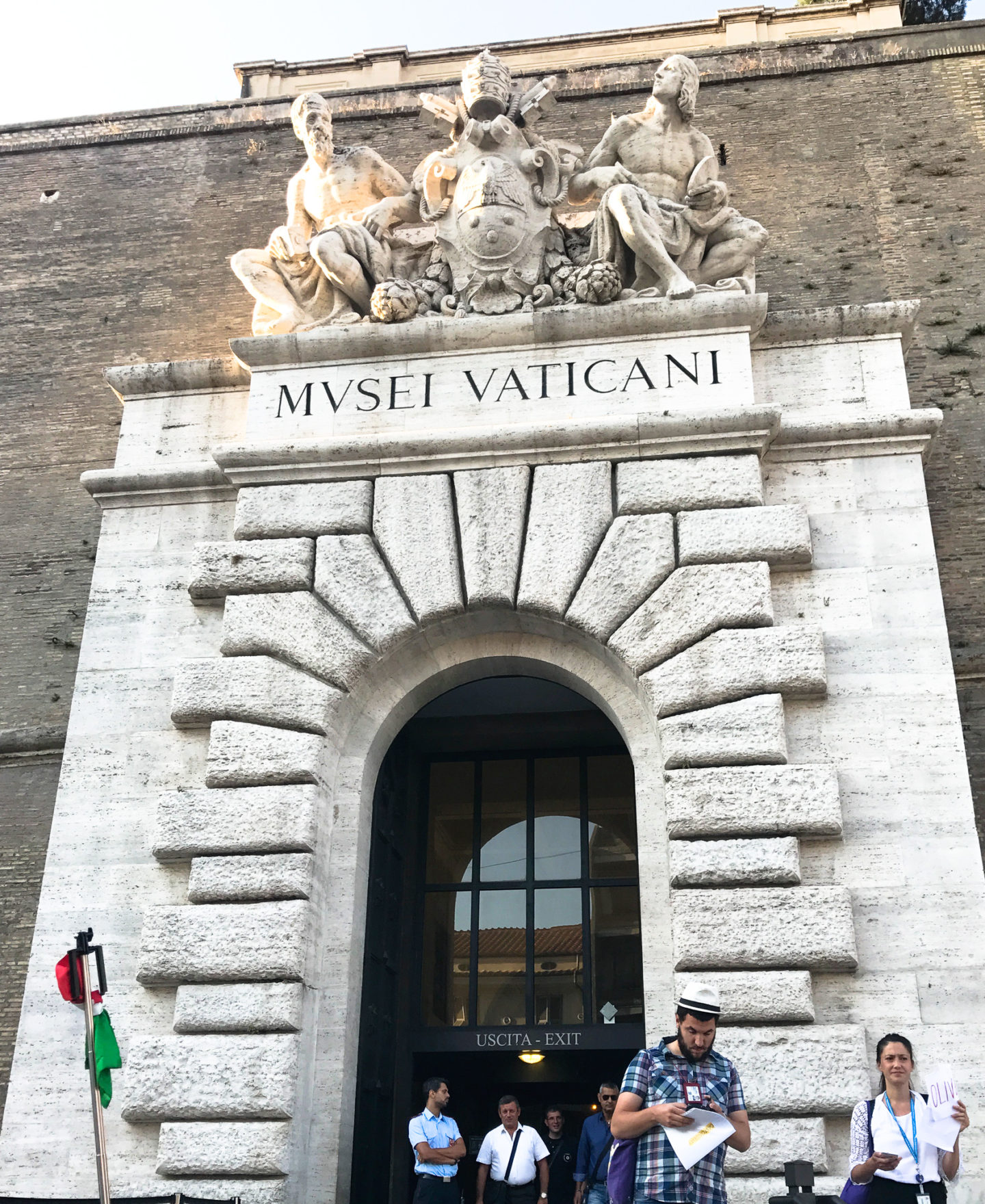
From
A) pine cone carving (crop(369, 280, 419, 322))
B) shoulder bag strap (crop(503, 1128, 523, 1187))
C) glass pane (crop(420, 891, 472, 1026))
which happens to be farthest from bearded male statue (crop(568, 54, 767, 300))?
shoulder bag strap (crop(503, 1128, 523, 1187))

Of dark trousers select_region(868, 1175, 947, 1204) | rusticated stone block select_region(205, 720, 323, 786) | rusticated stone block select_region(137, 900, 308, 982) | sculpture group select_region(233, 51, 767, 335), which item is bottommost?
dark trousers select_region(868, 1175, 947, 1204)

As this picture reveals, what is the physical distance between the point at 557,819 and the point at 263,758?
2.82 m

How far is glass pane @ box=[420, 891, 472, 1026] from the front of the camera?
9523 mm

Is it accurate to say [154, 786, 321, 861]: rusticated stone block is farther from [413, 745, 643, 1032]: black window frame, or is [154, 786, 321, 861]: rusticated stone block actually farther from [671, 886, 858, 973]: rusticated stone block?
[671, 886, 858, 973]: rusticated stone block

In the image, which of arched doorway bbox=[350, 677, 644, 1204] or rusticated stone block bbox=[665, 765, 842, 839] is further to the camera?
arched doorway bbox=[350, 677, 644, 1204]

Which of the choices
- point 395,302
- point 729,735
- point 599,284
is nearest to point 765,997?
point 729,735

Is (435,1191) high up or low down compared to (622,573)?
down

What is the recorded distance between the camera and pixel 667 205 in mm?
9516

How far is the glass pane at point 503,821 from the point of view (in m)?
9.76

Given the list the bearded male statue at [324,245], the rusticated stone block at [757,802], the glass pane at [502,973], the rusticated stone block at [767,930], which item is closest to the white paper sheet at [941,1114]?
the rusticated stone block at [767,930]

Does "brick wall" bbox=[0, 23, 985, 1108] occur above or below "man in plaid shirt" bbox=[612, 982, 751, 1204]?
above

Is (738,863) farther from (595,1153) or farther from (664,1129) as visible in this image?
(664,1129)

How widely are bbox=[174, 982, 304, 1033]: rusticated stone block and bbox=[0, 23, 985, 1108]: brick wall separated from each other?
→ 2368 mm

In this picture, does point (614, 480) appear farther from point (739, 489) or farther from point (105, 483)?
point (105, 483)
